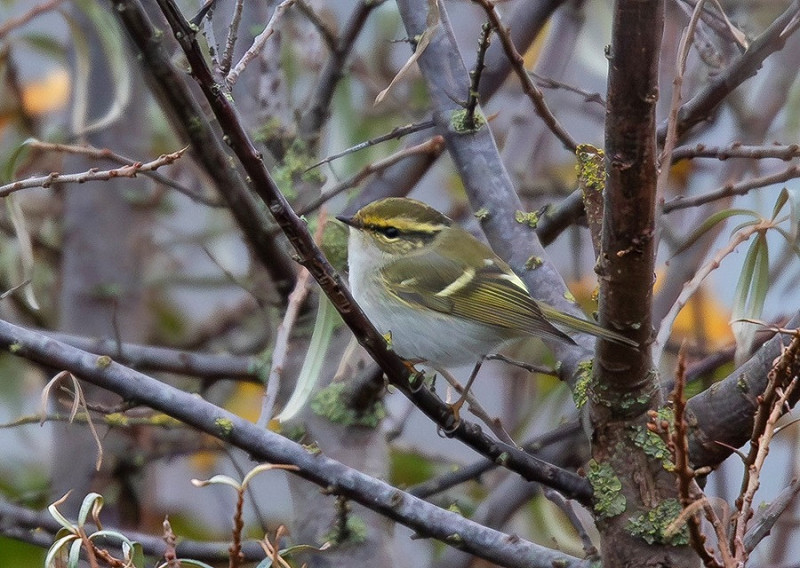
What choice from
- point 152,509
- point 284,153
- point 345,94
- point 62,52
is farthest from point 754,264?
point 62,52

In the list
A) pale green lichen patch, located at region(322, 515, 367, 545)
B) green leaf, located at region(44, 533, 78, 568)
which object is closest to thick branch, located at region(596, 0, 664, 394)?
green leaf, located at region(44, 533, 78, 568)

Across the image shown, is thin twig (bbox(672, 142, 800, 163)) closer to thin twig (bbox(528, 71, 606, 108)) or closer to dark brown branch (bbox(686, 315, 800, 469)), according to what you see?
thin twig (bbox(528, 71, 606, 108))

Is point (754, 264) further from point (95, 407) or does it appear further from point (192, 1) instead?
point (192, 1)

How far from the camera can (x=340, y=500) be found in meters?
1.72

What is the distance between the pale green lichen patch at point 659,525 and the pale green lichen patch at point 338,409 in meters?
0.92

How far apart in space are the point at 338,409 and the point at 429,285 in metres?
0.35

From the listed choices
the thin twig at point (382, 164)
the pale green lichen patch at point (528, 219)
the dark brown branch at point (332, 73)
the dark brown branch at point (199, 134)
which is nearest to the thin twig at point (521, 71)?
the pale green lichen patch at point (528, 219)

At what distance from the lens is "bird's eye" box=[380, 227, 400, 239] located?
2.21 metres

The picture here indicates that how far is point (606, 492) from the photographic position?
1.42 metres

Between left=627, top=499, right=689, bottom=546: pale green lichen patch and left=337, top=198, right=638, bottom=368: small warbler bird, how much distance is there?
590 mm

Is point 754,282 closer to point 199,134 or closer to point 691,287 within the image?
point 691,287

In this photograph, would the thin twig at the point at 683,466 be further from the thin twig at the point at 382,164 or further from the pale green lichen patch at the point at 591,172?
the thin twig at the point at 382,164

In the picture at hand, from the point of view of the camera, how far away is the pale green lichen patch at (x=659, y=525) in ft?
4.55

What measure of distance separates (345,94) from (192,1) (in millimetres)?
548
